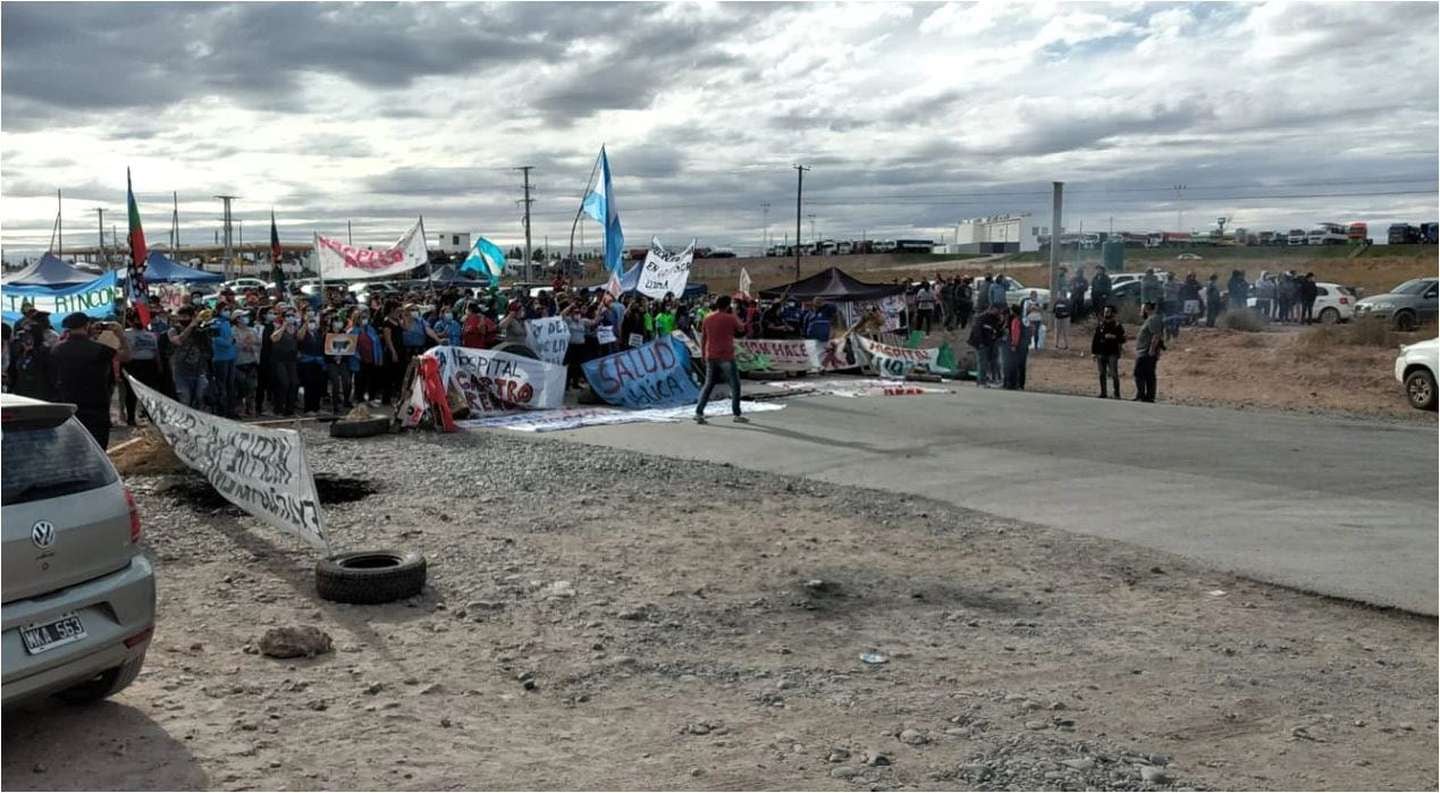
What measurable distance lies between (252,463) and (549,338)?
1107 cm

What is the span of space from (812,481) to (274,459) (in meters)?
5.08

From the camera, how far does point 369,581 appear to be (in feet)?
22.5

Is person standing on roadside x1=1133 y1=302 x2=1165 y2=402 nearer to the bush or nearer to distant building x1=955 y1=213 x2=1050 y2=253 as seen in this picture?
the bush

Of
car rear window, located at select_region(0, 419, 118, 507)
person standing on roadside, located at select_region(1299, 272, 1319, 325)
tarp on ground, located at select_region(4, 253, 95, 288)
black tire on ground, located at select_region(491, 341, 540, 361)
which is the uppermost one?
tarp on ground, located at select_region(4, 253, 95, 288)

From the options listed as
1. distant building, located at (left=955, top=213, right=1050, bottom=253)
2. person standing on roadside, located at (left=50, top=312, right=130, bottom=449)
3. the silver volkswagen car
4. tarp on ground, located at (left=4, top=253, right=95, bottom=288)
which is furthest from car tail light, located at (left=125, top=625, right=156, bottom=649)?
distant building, located at (left=955, top=213, right=1050, bottom=253)

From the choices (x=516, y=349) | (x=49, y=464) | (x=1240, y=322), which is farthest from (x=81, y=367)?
(x=1240, y=322)

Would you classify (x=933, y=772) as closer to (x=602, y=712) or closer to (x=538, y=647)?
(x=602, y=712)

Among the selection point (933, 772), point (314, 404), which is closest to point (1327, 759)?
point (933, 772)

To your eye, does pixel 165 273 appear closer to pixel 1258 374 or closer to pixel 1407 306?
pixel 1258 374

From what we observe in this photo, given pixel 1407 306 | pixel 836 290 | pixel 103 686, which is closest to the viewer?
pixel 103 686

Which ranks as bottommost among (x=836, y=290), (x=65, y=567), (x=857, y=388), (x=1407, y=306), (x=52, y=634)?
(x=857, y=388)

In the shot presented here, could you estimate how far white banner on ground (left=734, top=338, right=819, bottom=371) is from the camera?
74.4 ft

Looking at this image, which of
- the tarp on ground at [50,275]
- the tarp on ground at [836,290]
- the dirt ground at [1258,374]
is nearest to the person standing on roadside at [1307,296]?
the dirt ground at [1258,374]

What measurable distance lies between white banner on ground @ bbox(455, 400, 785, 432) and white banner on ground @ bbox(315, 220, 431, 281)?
386 inches
